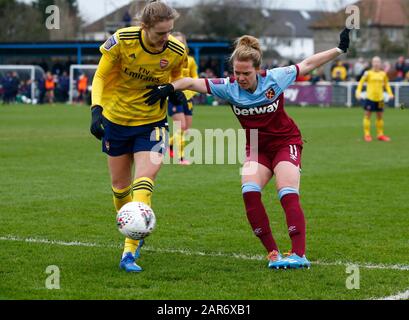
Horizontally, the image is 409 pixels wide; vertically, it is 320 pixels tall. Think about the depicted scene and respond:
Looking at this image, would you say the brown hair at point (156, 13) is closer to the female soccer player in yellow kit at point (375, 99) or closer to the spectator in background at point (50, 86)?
the female soccer player in yellow kit at point (375, 99)

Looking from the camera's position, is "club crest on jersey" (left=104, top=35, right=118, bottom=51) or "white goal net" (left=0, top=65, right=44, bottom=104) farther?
"white goal net" (left=0, top=65, right=44, bottom=104)

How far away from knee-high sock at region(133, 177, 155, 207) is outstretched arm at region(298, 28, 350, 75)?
5.32 feet

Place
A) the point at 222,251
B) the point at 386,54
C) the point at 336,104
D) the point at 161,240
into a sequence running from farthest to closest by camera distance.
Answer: the point at 386,54, the point at 336,104, the point at 161,240, the point at 222,251

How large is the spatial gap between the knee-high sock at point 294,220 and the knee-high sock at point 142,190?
111 centimetres

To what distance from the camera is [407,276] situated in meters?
6.91

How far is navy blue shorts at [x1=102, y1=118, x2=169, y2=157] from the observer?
25.0ft

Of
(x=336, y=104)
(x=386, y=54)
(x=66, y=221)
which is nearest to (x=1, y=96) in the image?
(x=336, y=104)

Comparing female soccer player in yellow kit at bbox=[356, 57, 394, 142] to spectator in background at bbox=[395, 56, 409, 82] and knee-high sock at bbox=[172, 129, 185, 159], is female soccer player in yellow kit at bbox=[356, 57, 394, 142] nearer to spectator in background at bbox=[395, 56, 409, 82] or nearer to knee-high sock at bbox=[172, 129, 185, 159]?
knee-high sock at bbox=[172, 129, 185, 159]

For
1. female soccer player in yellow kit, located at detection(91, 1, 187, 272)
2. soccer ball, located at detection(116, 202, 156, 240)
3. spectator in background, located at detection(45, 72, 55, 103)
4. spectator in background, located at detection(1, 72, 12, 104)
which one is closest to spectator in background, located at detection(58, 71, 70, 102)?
spectator in background, located at detection(45, 72, 55, 103)

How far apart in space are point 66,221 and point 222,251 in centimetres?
234

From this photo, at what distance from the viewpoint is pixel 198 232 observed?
9.11 metres

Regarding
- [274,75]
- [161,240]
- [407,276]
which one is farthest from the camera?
[161,240]
